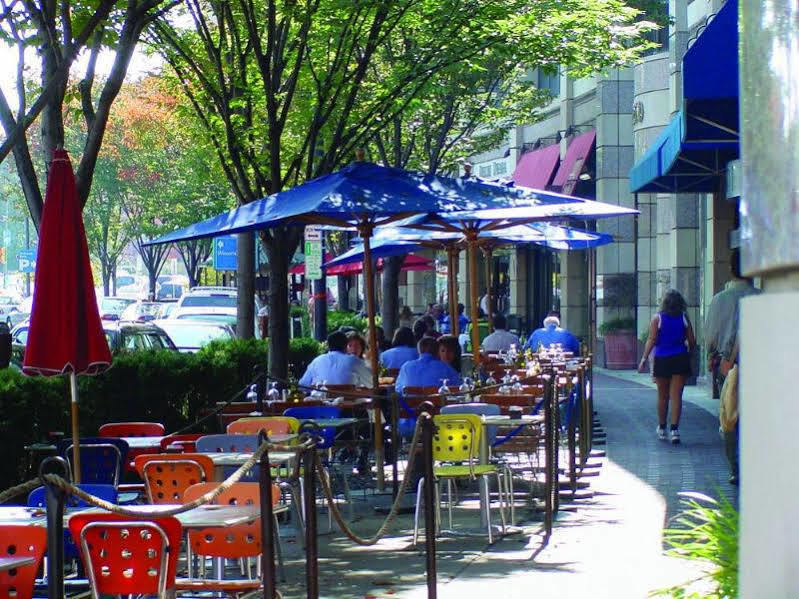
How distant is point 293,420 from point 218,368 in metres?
4.57

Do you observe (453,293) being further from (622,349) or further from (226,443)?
(622,349)

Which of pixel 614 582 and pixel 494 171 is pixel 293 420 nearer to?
pixel 614 582

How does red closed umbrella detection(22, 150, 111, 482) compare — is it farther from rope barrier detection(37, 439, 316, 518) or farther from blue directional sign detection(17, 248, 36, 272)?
blue directional sign detection(17, 248, 36, 272)

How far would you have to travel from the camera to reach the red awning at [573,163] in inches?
1431

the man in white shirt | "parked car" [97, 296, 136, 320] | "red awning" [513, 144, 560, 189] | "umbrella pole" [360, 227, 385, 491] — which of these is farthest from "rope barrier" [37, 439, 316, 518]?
"parked car" [97, 296, 136, 320]

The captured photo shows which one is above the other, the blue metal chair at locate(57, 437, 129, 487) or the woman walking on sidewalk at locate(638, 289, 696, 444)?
the woman walking on sidewalk at locate(638, 289, 696, 444)

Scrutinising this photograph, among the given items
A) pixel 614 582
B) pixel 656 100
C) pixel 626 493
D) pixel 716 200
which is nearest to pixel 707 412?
pixel 716 200

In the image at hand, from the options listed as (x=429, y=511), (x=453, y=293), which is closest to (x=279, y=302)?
(x=453, y=293)

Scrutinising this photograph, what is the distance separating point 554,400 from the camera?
1250cm

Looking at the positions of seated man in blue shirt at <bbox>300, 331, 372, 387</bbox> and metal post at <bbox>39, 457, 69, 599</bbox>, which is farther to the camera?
seated man in blue shirt at <bbox>300, 331, 372, 387</bbox>

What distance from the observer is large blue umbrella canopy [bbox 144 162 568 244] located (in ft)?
39.7

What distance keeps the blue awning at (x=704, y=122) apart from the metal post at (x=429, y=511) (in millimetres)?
5057

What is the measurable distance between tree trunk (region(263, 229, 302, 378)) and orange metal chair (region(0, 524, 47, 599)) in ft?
34.6

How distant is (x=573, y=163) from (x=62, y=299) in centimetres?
2835
